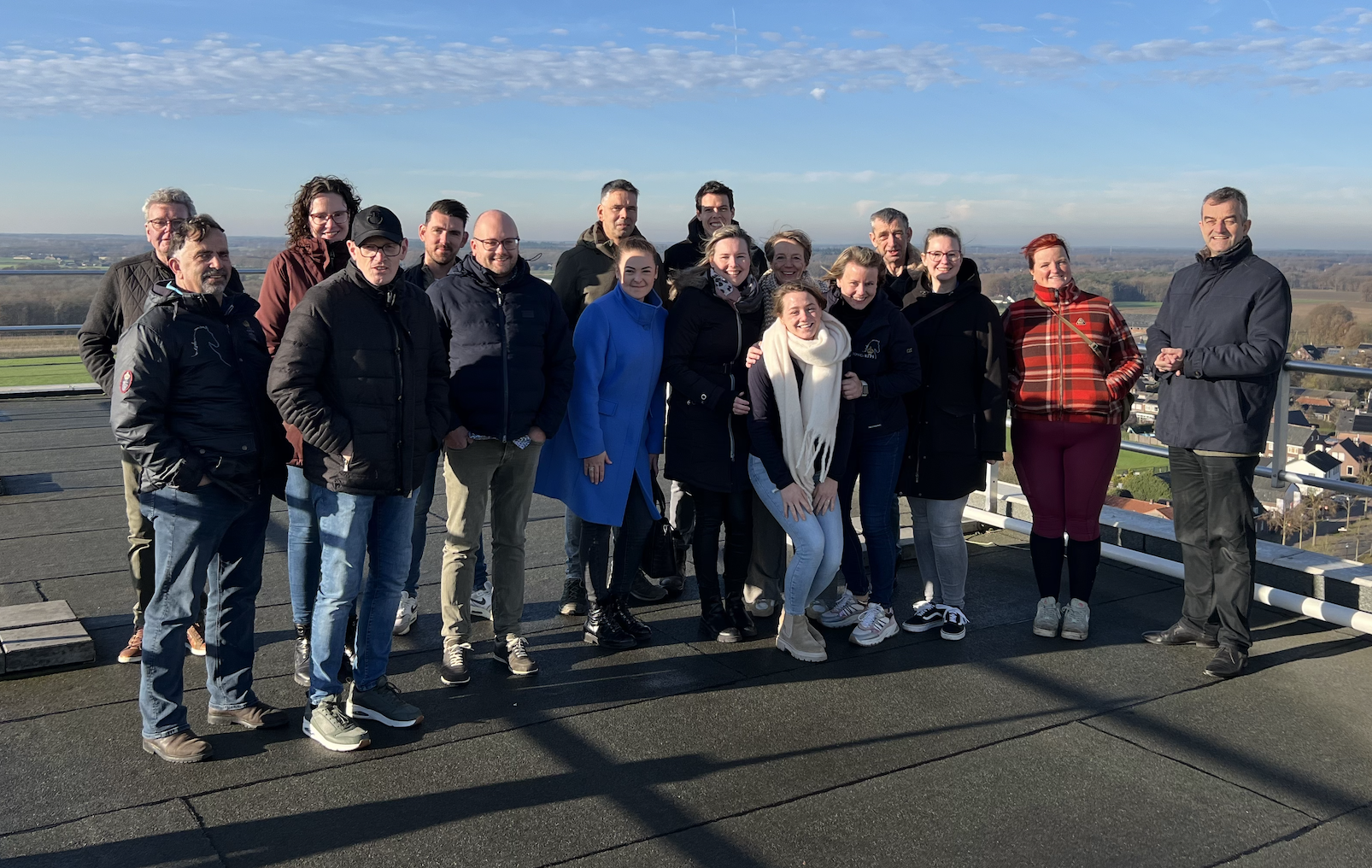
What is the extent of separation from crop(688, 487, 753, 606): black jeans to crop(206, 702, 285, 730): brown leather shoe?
1959mm

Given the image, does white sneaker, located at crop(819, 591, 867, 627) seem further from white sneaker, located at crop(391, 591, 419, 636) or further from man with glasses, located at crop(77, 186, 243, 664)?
man with glasses, located at crop(77, 186, 243, 664)

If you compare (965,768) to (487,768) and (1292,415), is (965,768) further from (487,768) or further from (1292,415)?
(1292,415)

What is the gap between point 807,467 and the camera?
4.96 meters

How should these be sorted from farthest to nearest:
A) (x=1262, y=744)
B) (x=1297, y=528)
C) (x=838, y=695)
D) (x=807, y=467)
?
(x=1297, y=528), (x=807, y=467), (x=838, y=695), (x=1262, y=744)

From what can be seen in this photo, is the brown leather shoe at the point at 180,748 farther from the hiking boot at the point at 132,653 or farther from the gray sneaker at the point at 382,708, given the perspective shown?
the hiking boot at the point at 132,653

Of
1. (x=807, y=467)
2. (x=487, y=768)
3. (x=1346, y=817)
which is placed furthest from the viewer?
(x=807, y=467)

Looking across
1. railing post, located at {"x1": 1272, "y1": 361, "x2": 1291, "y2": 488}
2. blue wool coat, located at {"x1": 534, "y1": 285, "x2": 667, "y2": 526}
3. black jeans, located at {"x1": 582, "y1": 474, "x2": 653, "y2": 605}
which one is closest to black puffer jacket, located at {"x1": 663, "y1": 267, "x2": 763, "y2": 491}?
blue wool coat, located at {"x1": 534, "y1": 285, "x2": 667, "y2": 526}

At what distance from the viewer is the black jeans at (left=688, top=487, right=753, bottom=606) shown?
5.21 m

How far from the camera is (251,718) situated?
A: 163 inches

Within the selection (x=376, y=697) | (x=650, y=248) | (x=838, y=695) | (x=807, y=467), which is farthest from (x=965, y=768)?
(x=650, y=248)

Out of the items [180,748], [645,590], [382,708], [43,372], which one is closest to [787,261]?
[645,590]

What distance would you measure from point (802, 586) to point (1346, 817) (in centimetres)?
221

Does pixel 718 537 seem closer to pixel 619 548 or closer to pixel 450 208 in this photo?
pixel 619 548

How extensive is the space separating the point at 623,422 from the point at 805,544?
99 centimetres
